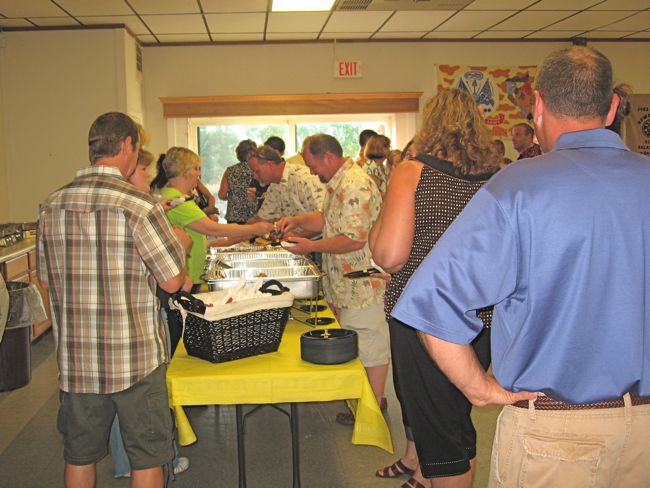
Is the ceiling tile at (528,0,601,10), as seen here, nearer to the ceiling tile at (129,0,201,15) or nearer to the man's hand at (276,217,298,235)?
the ceiling tile at (129,0,201,15)

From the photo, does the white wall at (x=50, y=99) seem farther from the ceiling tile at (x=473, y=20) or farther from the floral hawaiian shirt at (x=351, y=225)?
the floral hawaiian shirt at (x=351, y=225)

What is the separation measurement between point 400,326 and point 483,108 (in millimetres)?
5589

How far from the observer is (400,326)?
84.6 inches

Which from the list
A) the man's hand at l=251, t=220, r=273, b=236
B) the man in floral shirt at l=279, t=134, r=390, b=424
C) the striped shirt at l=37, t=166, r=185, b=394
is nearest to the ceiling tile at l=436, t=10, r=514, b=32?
the man's hand at l=251, t=220, r=273, b=236

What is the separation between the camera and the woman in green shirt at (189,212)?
328 cm

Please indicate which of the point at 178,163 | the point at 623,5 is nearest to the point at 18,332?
the point at 178,163

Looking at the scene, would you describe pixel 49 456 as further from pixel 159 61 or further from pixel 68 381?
pixel 159 61

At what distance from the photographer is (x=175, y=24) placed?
19.8 feet

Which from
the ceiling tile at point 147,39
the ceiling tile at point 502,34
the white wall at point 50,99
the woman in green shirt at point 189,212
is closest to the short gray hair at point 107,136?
the woman in green shirt at point 189,212

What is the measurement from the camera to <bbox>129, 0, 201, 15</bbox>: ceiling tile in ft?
17.3

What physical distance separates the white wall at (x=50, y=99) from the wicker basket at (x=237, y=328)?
457cm

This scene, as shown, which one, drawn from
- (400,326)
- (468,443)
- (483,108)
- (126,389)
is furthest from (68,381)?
A: (483,108)

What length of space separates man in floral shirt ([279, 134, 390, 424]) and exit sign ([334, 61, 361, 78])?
3.85 metres

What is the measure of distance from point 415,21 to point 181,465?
465 cm
